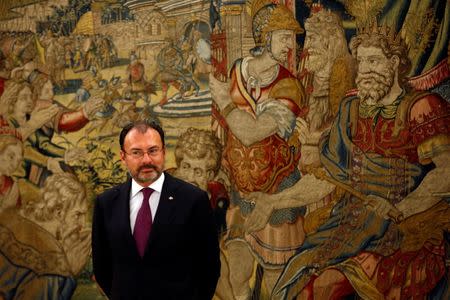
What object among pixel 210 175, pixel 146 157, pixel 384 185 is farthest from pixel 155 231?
pixel 210 175

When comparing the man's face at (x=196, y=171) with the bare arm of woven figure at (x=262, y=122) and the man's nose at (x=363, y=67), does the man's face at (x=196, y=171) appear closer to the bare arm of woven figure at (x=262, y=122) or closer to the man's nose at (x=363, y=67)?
the bare arm of woven figure at (x=262, y=122)

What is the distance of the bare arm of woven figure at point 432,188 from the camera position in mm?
5480

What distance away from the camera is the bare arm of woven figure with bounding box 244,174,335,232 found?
5934 millimetres

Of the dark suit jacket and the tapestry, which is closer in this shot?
the dark suit jacket

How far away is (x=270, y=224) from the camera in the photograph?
6.14 m

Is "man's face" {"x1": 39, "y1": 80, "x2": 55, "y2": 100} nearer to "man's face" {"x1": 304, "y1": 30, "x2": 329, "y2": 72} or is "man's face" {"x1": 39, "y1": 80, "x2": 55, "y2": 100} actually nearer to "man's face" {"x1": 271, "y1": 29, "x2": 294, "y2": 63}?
"man's face" {"x1": 271, "y1": 29, "x2": 294, "y2": 63}

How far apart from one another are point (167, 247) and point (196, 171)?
289cm

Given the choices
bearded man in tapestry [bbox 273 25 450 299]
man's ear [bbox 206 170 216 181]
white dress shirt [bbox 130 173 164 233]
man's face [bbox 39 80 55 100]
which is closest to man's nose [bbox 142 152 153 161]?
white dress shirt [bbox 130 173 164 233]

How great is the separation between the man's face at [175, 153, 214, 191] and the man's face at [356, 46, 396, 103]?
1401mm

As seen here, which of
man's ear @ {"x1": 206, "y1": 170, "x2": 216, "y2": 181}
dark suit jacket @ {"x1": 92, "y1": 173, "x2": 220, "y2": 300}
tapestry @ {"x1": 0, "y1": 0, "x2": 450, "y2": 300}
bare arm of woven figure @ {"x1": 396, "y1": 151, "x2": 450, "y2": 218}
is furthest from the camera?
man's ear @ {"x1": 206, "y1": 170, "x2": 216, "y2": 181}

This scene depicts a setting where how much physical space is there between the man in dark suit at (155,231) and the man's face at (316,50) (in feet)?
8.34

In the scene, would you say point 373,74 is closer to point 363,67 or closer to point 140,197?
point 363,67

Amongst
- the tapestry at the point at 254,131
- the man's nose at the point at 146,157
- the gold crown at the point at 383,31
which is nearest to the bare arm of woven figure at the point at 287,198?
the tapestry at the point at 254,131

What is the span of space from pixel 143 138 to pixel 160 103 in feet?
9.80
